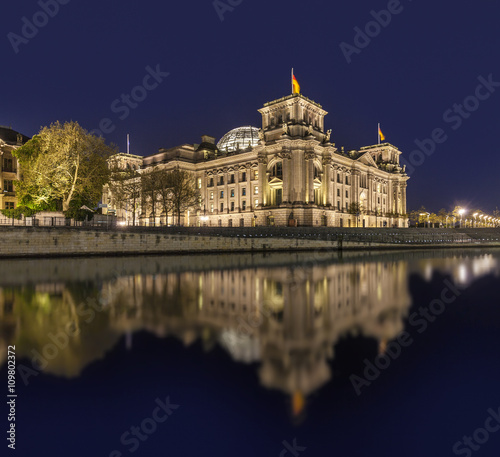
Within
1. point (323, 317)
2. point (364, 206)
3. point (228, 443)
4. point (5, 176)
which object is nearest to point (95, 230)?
point (323, 317)

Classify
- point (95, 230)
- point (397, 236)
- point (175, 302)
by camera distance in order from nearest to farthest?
point (175, 302), point (95, 230), point (397, 236)

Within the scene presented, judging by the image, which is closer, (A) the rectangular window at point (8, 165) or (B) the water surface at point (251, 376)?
(B) the water surface at point (251, 376)

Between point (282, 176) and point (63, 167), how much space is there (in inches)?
1780

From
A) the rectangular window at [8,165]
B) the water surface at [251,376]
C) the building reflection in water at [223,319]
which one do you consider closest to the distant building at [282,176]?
the rectangular window at [8,165]

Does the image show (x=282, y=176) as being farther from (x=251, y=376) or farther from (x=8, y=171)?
(x=251, y=376)

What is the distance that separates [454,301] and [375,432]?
9.22 meters

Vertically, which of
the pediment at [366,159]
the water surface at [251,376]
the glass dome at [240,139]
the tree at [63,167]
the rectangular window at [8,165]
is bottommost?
the water surface at [251,376]

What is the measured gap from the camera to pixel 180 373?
5.38 m

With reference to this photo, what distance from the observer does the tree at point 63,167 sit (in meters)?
39.9

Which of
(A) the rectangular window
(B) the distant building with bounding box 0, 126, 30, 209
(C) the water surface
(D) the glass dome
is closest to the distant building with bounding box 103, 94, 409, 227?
(D) the glass dome

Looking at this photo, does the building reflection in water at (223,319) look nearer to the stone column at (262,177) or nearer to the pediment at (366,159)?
the stone column at (262,177)

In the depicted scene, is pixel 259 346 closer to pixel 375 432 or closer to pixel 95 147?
pixel 375 432

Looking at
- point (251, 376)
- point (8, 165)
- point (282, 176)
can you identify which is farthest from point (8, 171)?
point (251, 376)

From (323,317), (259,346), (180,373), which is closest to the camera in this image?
(180,373)
